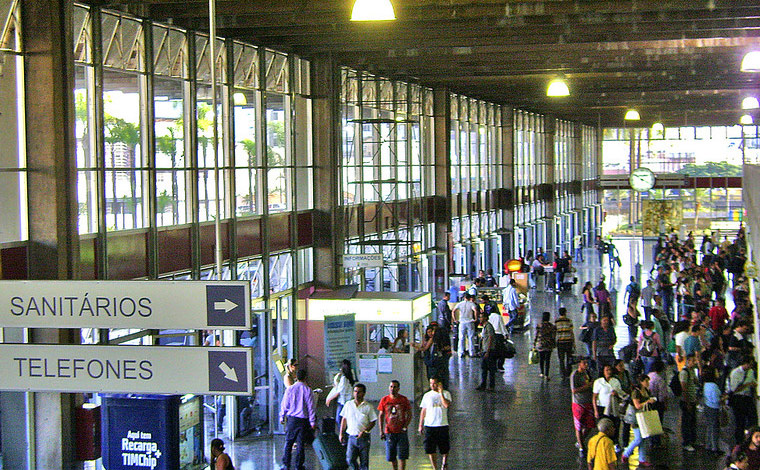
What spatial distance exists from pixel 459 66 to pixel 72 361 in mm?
17171

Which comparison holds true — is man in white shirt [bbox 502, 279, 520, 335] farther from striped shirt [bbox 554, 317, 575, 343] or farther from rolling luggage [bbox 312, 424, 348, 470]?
rolling luggage [bbox 312, 424, 348, 470]

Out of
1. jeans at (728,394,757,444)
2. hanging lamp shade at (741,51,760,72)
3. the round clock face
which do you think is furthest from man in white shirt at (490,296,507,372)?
the round clock face

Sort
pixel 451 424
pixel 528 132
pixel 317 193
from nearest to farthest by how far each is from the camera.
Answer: pixel 451 424, pixel 317 193, pixel 528 132

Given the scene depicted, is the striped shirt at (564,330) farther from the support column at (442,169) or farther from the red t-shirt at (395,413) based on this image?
the support column at (442,169)

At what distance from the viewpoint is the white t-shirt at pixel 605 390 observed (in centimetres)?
1431

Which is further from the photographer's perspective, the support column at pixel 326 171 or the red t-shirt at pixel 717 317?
the red t-shirt at pixel 717 317

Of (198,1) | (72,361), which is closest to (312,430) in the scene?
(198,1)

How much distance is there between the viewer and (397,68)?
24.4 meters

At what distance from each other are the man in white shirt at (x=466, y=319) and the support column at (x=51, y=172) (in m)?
11.9

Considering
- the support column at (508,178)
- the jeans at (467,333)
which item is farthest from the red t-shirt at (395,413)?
the support column at (508,178)

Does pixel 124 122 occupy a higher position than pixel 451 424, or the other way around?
pixel 124 122

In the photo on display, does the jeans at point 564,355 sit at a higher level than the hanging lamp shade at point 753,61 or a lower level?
lower

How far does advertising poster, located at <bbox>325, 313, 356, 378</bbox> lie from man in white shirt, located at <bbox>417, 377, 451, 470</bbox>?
4696mm

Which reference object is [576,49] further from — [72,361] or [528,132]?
[528,132]
